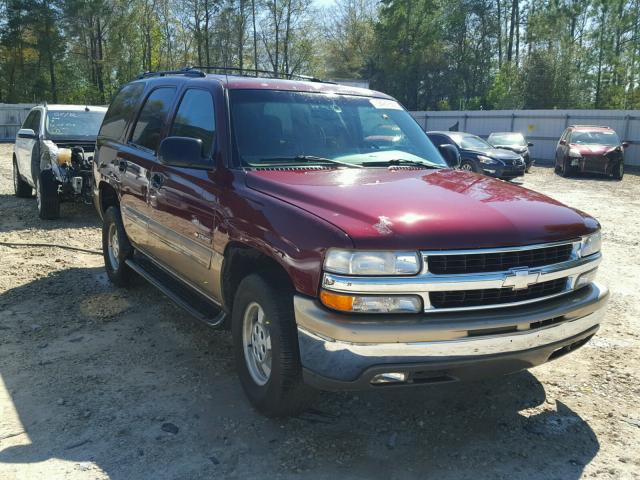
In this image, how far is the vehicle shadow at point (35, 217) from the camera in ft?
29.3

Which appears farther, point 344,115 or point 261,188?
point 344,115

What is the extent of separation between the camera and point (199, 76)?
15.1 ft

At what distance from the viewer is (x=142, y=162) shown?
4.98 meters

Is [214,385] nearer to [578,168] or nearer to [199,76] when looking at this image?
[199,76]

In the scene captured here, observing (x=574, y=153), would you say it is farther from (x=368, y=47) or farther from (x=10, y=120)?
(x=368, y=47)

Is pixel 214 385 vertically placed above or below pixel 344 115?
below

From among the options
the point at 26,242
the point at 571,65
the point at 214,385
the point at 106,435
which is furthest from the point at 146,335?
the point at 571,65

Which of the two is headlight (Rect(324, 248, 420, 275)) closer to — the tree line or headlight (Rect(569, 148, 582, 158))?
headlight (Rect(569, 148, 582, 158))

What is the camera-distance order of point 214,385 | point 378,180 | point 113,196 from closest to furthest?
1. point 378,180
2. point 214,385
3. point 113,196

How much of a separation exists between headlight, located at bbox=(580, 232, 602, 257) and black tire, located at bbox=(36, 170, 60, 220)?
7.92 metres

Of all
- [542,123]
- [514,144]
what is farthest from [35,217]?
[542,123]

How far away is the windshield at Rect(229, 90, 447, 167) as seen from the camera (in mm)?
3930

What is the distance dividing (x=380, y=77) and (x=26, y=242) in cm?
4789

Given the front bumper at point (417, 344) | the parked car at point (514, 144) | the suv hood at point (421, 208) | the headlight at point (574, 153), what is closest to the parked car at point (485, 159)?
the headlight at point (574, 153)
